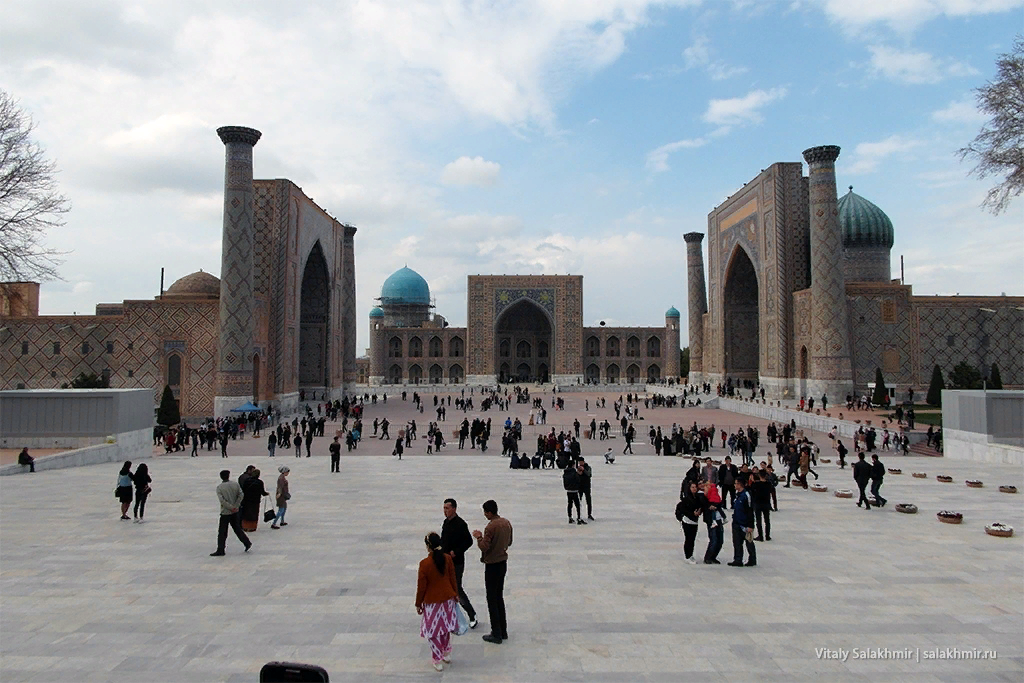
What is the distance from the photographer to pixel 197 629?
501 cm

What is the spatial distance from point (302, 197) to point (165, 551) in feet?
87.2

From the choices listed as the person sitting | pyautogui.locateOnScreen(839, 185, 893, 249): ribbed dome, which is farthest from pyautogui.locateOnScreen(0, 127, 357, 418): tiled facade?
pyautogui.locateOnScreen(839, 185, 893, 249): ribbed dome

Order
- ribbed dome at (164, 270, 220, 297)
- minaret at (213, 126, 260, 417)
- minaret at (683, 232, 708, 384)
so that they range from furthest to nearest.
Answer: minaret at (683, 232, 708, 384), ribbed dome at (164, 270, 220, 297), minaret at (213, 126, 260, 417)

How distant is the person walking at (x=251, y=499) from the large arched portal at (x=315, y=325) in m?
28.6

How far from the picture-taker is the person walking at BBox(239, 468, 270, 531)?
751cm

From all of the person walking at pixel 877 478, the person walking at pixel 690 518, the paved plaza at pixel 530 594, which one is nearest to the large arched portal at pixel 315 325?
the paved plaza at pixel 530 594

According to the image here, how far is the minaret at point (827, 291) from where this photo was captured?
28.8 metres

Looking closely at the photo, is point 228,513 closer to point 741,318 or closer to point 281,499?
point 281,499

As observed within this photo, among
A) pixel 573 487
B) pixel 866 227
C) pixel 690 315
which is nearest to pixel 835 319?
pixel 866 227

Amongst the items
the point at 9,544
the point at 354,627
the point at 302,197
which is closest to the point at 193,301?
the point at 302,197

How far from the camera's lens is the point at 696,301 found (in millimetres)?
45469

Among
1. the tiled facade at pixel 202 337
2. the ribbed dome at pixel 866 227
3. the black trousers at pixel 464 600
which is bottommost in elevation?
the black trousers at pixel 464 600

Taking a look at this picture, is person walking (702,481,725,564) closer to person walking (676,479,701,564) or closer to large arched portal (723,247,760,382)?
person walking (676,479,701,564)

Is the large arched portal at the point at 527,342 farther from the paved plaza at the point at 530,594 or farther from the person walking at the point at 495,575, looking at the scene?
the person walking at the point at 495,575
